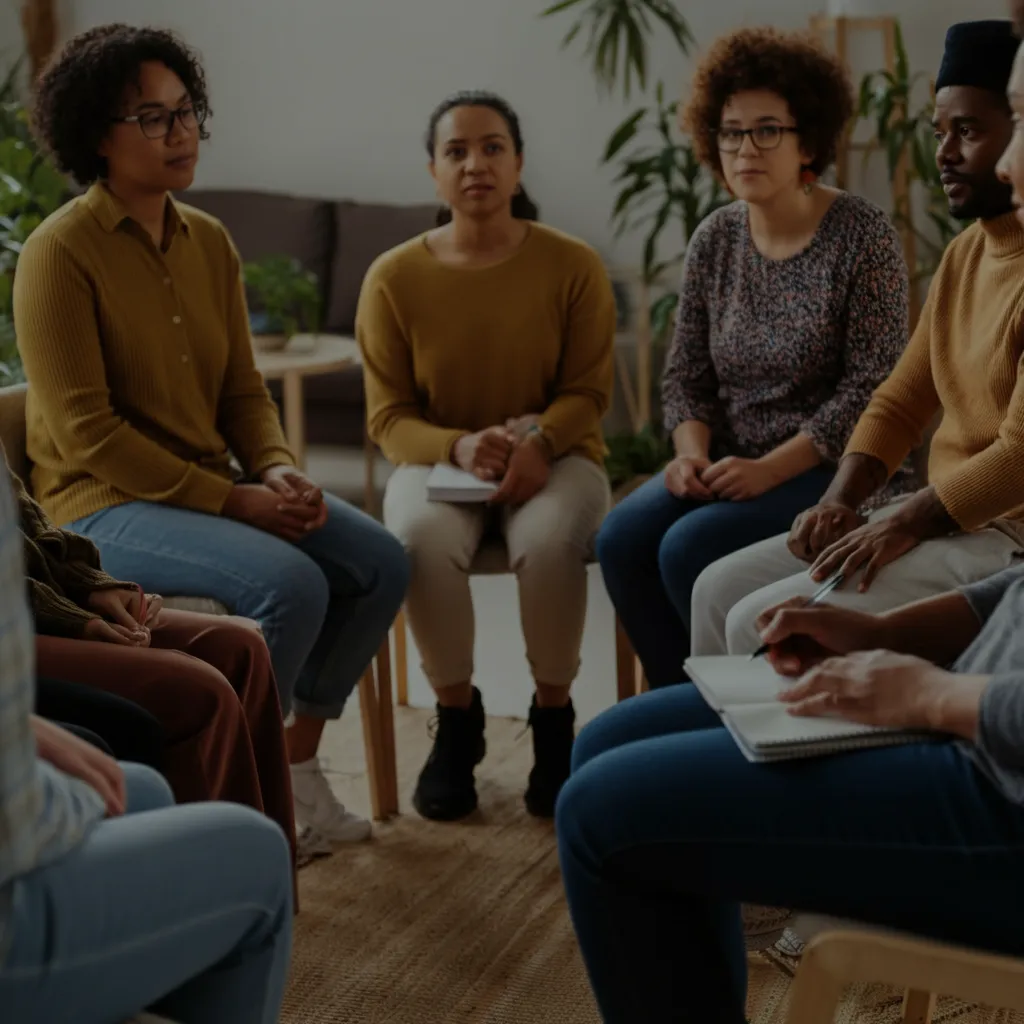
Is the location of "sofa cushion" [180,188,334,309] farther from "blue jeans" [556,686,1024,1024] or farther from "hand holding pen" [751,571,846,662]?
"blue jeans" [556,686,1024,1024]

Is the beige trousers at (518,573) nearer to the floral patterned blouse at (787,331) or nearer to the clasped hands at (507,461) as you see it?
the clasped hands at (507,461)

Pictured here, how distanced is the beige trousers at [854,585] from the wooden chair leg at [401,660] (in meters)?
1.04

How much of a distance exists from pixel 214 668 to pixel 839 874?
901 mm

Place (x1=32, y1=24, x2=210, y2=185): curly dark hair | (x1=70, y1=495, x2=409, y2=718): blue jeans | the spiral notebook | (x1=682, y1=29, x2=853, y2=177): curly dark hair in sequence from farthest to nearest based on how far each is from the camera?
1. (x1=682, y1=29, x2=853, y2=177): curly dark hair
2. (x1=32, y1=24, x2=210, y2=185): curly dark hair
3. (x1=70, y1=495, x2=409, y2=718): blue jeans
4. the spiral notebook

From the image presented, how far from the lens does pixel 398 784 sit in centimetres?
271

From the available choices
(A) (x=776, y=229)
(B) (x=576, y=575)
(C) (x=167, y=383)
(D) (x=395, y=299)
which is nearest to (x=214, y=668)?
(C) (x=167, y=383)

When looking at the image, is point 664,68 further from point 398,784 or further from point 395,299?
point 398,784

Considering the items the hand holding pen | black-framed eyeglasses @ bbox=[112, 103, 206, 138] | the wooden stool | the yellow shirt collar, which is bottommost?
the wooden stool

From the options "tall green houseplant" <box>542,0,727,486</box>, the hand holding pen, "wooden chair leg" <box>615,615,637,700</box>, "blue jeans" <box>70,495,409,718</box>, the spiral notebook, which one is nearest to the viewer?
the spiral notebook

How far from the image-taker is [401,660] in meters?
3.10

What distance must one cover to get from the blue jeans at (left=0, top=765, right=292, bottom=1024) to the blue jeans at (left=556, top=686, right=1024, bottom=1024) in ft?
0.98

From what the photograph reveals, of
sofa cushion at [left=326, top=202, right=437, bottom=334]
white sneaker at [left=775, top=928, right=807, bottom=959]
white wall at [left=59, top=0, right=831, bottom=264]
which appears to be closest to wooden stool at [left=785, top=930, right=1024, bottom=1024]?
white sneaker at [left=775, top=928, right=807, bottom=959]

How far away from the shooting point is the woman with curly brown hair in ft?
7.93

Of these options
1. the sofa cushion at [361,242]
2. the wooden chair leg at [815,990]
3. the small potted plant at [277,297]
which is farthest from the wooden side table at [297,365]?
the wooden chair leg at [815,990]
